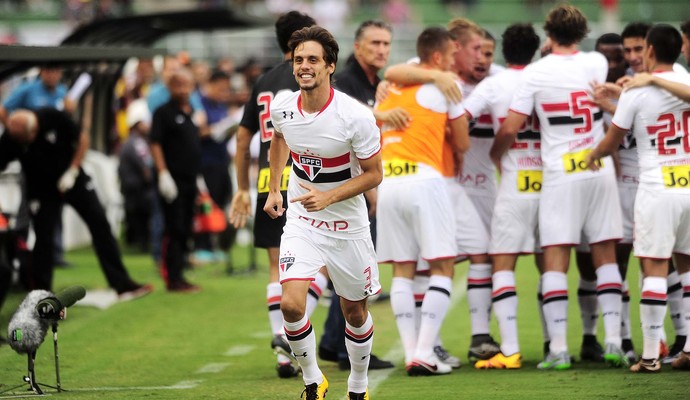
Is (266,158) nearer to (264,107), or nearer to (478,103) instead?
(264,107)

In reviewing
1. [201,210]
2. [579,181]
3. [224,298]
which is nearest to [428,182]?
[579,181]

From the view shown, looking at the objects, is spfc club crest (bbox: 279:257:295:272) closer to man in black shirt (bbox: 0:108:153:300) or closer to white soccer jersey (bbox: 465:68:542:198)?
white soccer jersey (bbox: 465:68:542:198)

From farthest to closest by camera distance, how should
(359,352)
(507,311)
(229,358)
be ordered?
(229,358)
(507,311)
(359,352)

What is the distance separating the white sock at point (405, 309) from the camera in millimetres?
8859

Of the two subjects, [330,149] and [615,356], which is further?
[615,356]

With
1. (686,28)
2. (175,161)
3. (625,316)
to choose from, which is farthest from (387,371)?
(175,161)

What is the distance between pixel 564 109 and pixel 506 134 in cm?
45

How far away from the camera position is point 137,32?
18.1 m

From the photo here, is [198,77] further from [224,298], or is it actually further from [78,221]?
[224,298]

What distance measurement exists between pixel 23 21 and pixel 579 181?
29.4 metres

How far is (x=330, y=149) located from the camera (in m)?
7.18

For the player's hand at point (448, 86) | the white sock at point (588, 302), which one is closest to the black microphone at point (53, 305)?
the player's hand at point (448, 86)

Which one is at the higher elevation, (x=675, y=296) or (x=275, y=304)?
(x=275, y=304)

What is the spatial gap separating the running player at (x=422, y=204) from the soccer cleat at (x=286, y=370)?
32.9 inches
